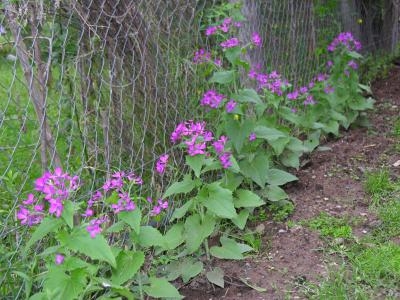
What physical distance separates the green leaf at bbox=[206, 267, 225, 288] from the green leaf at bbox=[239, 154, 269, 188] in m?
0.72

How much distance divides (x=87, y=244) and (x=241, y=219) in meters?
1.27

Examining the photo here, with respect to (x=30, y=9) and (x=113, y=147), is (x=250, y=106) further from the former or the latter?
(x=30, y=9)

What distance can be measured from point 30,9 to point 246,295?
1.63 meters

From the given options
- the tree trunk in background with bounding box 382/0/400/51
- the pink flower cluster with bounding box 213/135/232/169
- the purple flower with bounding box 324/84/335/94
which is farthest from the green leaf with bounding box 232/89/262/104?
the tree trunk in background with bounding box 382/0/400/51

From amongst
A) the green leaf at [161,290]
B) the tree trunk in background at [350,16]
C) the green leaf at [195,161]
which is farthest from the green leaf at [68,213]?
the tree trunk in background at [350,16]

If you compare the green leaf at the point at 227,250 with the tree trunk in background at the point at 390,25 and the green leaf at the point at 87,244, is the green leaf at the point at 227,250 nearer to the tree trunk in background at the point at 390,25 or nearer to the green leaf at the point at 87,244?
the green leaf at the point at 87,244

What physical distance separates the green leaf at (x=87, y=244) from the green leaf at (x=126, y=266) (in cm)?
23

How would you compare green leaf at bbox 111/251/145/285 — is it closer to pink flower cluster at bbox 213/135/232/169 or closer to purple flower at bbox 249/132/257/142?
pink flower cluster at bbox 213/135/232/169

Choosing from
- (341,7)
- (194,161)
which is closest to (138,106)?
(194,161)

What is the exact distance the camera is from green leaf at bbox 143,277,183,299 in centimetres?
240

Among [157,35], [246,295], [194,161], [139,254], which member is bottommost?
[246,295]

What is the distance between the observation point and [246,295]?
2.73 m

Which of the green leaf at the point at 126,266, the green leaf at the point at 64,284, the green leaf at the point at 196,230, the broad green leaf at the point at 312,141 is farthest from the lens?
the broad green leaf at the point at 312,141

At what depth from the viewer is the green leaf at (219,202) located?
2639 millimetres
